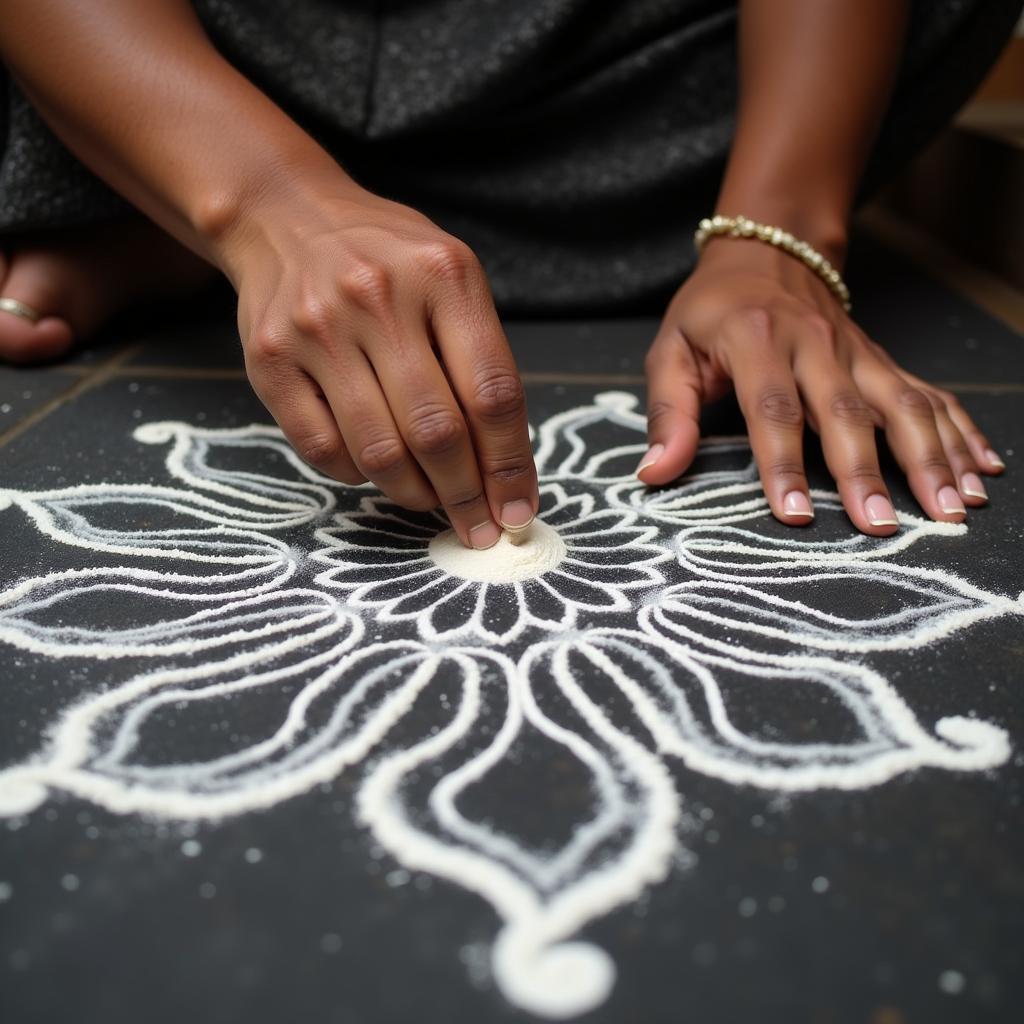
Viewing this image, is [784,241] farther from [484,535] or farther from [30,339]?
[30,339]

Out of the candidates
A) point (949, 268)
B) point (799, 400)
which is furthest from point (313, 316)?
point (949, 268)

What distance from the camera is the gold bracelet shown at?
781 millimetres

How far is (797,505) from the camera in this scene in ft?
2.04

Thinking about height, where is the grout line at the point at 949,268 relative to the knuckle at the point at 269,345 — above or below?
below

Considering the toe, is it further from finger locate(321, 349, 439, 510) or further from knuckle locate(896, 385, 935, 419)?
knuckle locate(896, 385, 935, 419)

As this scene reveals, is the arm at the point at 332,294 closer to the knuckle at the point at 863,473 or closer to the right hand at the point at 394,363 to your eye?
the right hand at the point at 394,363

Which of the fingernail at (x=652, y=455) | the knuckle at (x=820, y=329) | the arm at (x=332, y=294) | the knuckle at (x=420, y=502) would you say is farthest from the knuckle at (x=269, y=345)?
the knuckle at (x=820, y=329)

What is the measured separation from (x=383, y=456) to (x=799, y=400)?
291 millimetres

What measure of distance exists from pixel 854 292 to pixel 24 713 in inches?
36.7

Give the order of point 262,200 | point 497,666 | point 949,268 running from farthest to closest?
point 949,268 → point 262,200 → point 497,666

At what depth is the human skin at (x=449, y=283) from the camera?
0.52 m

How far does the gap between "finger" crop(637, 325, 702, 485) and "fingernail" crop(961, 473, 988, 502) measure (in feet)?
0.56

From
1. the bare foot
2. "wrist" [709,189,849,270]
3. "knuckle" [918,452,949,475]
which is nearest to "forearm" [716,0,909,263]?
"wrist" [709,189,849,270]

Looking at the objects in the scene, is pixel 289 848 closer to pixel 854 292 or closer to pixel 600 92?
pixel 600 92
